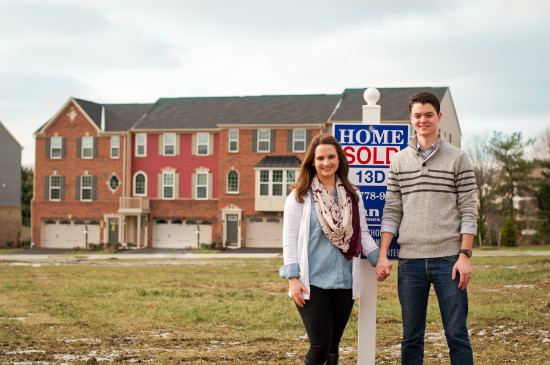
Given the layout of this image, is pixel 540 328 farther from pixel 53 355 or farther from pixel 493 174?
pixel 493 174

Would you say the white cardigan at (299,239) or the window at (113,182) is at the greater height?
the window at (113,182)

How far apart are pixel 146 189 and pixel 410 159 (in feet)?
121

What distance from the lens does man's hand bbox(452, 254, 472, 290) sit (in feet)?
14.1

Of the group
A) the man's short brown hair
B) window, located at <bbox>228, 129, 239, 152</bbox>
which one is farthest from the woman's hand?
window, located at <bbox>228, 129, 239, 152</bbox>

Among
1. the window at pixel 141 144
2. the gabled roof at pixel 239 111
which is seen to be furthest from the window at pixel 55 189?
the gabled roof at pixel 239 111

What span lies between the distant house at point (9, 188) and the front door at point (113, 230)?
9.52m

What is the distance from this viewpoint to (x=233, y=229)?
37.7 metres

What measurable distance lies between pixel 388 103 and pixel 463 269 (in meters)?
33.6

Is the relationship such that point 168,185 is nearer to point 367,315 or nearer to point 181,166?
point 181,166

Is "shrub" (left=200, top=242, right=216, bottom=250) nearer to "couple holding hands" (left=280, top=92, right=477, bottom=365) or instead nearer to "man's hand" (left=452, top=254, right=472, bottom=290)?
"couple holding hands" (left=280, top=92, right=477, bottom=365)

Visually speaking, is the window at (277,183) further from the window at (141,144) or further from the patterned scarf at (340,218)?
the patterned scarf at (340,218)

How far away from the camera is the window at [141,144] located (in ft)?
133

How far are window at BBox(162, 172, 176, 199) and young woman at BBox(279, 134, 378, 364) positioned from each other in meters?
35.9

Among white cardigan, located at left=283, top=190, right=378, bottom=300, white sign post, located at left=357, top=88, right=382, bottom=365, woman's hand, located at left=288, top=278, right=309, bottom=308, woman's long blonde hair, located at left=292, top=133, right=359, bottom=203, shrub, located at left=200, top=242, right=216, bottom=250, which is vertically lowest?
shrub, located at left=200, top=242, right=216, bottom=250
